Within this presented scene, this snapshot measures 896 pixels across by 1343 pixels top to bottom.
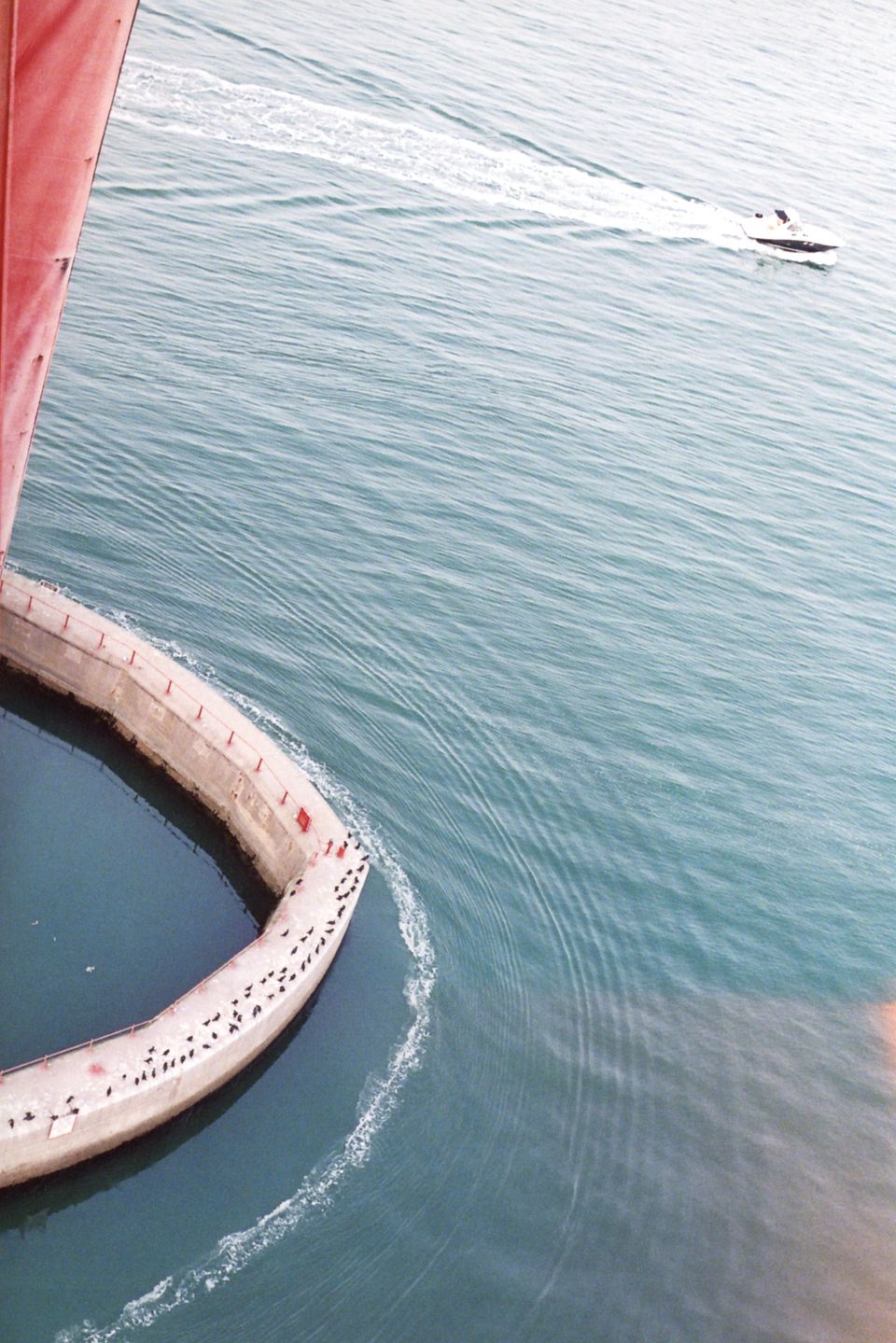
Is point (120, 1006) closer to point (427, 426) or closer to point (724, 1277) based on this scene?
point (724, 1277)

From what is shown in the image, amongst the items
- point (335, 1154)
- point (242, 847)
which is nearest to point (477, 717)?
point (242, 847)

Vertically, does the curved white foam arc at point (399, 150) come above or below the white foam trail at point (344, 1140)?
above

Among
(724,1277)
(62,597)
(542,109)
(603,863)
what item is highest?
(542,109)

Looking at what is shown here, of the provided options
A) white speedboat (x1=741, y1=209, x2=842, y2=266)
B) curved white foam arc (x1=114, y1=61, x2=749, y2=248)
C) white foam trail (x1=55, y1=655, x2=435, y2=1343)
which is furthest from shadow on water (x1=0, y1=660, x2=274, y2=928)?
white speedboat (x1=741, y1=209, x2=842, y2=266)

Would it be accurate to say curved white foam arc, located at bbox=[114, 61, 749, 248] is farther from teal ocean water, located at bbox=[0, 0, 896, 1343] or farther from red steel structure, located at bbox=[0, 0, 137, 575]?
red steel structure, located at bbox=[0, 0, 137, 575]

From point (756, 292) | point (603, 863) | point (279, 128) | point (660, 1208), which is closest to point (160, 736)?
Result: point (603, 863)

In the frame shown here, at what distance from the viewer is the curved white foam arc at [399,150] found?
95500 millimetres

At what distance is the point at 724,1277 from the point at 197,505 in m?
37.0

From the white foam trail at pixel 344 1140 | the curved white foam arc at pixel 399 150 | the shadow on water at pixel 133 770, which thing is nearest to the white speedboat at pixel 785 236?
the curved white foam arc at pixel 399 150

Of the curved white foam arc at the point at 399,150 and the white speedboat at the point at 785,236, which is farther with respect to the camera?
the white speedboat at the point at 785,236

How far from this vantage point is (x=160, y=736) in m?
48.3

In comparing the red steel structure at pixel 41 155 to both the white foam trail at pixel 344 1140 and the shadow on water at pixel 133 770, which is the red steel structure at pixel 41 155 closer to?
the white foam trail at pixel 344 1140

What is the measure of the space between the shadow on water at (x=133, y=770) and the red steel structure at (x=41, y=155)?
2258 cm

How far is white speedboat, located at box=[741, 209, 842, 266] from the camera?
367ft
